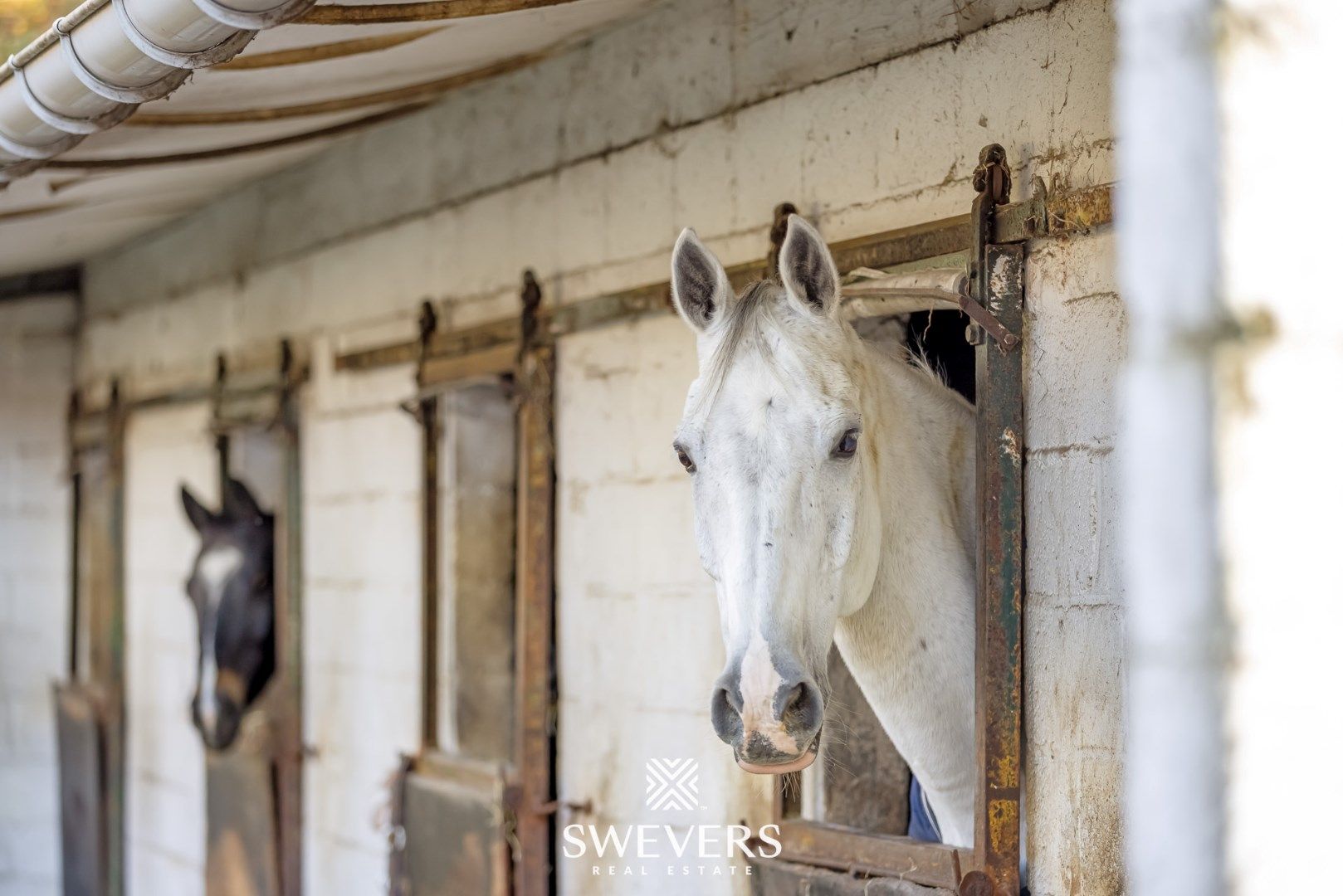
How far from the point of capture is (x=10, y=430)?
23.7 feet

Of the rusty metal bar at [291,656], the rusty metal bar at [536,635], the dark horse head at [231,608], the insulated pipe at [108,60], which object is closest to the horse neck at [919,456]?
the insulated pipe at [108,60]

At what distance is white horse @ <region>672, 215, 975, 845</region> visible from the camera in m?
1.95

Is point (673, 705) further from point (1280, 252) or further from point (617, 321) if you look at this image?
point (1280, 252)

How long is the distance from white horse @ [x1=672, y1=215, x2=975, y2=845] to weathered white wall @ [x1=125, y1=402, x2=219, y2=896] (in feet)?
13.2

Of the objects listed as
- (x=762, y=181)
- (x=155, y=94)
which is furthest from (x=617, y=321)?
(x=155, y=94)

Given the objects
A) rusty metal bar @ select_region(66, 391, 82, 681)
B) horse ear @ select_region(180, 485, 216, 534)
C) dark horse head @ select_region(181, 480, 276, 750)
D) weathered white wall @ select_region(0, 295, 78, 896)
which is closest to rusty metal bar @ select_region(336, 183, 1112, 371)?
dark horse head @ select_region(181, 480, 276, 750)

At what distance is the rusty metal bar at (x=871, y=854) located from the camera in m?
2.39

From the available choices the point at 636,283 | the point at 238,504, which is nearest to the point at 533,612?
the point at 636,283

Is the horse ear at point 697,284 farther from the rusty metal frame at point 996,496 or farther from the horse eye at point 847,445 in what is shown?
the rusty metal frame at point 996,496

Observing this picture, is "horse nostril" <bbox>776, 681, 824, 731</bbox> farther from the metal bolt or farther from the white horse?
the metal bolt

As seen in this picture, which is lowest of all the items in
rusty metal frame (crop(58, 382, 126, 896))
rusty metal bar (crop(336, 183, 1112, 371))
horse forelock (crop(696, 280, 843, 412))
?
rusty metal frame (crop(58, 382, 126, 896))

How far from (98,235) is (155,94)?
12.8ft

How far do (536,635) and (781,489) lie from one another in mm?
1806

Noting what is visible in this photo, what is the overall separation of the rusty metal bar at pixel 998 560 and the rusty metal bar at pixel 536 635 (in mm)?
1557
